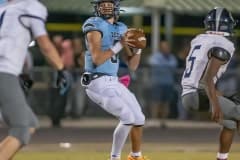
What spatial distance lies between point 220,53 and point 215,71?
0.19m

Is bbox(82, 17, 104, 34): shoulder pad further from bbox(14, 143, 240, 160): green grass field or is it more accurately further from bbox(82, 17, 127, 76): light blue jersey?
bbox(14, 143, 240, 160): green grass field

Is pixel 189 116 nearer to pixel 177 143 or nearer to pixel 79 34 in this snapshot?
pixel 79 34

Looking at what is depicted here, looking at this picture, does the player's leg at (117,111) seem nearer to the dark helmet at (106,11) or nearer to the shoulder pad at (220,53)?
the dark helmet at (106,11)

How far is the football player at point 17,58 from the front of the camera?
8062 mm

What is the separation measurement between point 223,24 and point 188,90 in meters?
0.76

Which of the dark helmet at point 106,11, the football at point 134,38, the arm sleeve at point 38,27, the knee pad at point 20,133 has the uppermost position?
the arm sleeve at point 38,27

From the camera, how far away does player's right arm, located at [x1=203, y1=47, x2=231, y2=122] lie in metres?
9.53

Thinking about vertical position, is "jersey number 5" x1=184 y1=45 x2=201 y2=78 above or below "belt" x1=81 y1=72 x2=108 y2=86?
above

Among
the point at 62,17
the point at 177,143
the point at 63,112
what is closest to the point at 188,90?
the point at 177,143

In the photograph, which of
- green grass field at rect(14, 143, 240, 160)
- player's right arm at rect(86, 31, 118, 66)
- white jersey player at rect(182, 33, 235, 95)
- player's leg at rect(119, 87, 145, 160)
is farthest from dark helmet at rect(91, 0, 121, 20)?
green grass field at rect(14, 143, 240, 160)

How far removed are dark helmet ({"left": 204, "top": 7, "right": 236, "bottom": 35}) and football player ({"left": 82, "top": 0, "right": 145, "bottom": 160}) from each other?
0.90 metres

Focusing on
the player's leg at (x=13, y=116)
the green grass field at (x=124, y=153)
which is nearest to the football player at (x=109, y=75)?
the green grass field at (x=124, y=153)

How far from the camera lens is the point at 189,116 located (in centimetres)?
1897

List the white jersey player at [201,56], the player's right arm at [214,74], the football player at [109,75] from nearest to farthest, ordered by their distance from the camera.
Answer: the player's right arm at [214,74], the white jersey player at [201,56], the football player at [109,75]
